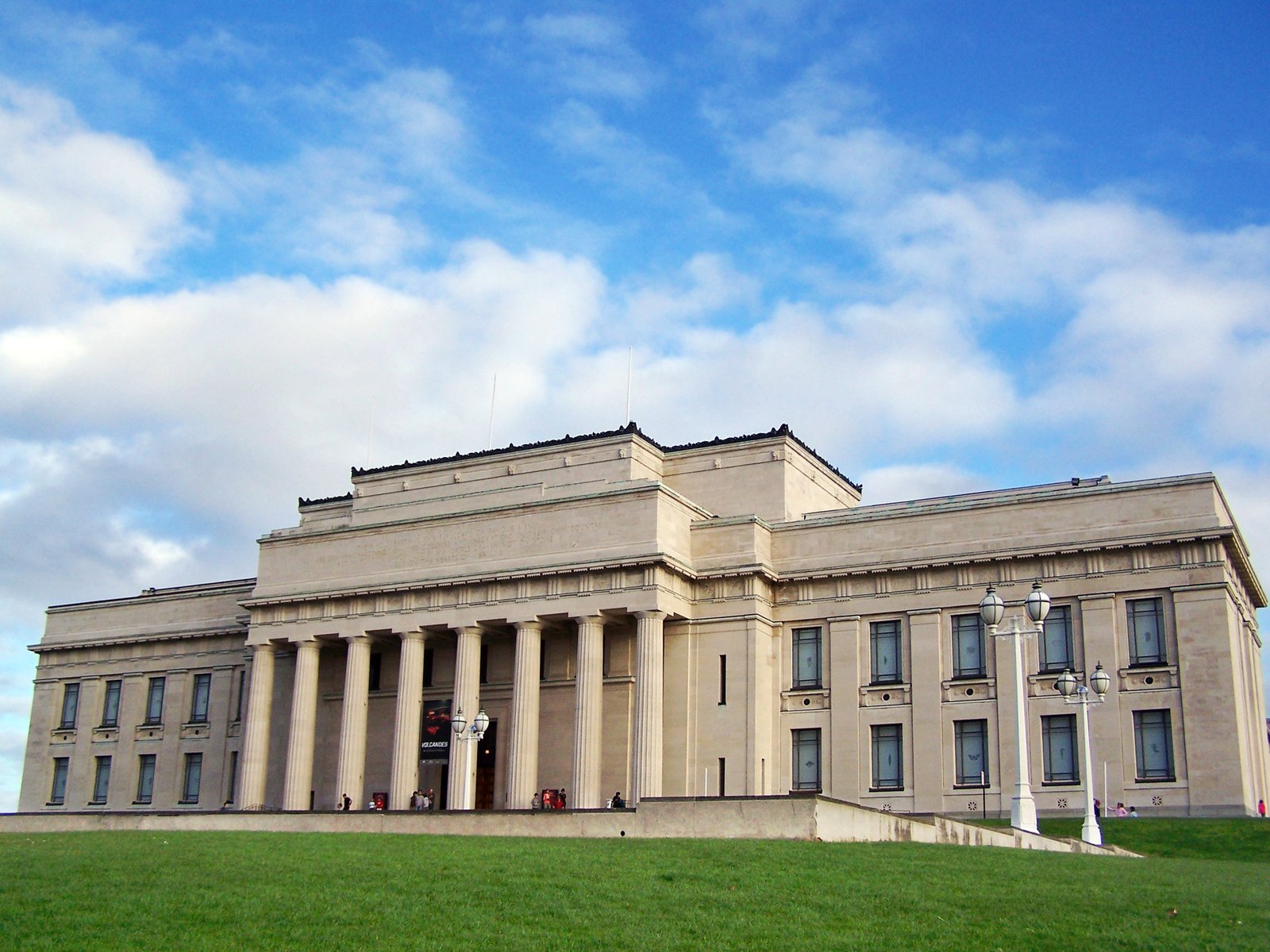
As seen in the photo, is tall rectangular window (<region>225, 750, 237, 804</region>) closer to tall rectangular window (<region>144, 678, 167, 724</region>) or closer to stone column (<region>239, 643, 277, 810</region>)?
tall rectangular window (<region>144, 678, 167, 724</region>)

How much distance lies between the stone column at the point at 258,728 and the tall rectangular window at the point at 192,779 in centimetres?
795

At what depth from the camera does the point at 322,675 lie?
65375 millimetres

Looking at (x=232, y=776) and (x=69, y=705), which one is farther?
(x=69, y=705)

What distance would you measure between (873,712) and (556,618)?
1275cm

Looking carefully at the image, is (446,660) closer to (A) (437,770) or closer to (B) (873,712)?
(A) (437,770)

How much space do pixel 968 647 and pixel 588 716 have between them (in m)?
14.4

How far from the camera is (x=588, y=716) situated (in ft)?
182

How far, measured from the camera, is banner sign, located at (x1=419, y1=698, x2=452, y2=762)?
6038 centimetres

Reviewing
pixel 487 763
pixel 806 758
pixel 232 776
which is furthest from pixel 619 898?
pixel 232 776

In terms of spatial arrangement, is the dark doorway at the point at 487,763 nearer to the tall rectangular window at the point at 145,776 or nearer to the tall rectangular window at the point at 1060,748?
the tall rectangular window at the point at 145,776

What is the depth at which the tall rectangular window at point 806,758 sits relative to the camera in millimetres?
56406

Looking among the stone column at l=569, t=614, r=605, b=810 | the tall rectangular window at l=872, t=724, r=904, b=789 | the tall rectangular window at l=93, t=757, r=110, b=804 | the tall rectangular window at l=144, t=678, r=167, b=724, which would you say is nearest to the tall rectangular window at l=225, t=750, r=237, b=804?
the tall rectangular window at l=144, t=678, r=167, b=724

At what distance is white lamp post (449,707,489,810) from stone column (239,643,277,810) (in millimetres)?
11934

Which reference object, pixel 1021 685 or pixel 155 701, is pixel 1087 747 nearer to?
pixel 1021 685
